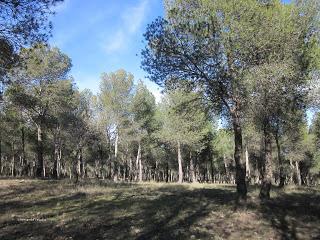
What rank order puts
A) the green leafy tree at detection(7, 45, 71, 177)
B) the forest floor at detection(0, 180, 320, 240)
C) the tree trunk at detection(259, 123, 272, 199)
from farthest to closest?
the green leafy tree at detection(7, 45, 71, 177) < the tree trunk at detection(259, 123, 272, 199) < the forest floor at detection(0, 180, 320, 240)

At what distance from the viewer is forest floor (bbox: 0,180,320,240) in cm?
1486

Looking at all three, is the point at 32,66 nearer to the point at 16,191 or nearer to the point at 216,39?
the point at 16,191

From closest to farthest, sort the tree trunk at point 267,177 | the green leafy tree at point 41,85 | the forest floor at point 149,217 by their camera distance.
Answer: the forest floor at point 149,217 → the tree trunk at point 267,177 → the green leafy tree at point 41,85

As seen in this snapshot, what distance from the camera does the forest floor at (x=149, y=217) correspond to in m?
14.9

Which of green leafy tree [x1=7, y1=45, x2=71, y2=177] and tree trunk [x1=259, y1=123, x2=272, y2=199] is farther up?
green leafy tree [x1=7, y1=45, x2=71, y2=177]

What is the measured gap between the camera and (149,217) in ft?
59.0

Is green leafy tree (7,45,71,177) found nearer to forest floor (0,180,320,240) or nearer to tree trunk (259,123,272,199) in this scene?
forest floor (0,180,320,240)

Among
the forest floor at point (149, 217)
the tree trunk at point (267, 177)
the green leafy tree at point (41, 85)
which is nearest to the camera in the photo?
the forest floor at point (149, 217)

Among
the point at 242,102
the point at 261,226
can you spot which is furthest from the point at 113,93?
the point at 261,226

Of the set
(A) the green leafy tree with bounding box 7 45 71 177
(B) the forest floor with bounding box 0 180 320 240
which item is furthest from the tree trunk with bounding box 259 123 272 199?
(A) the green leafy tree with bounding box 7 45 71 177

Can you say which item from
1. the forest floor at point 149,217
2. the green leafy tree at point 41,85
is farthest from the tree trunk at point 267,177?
the green leafy tree at point 41,85

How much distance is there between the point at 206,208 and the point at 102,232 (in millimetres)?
7945

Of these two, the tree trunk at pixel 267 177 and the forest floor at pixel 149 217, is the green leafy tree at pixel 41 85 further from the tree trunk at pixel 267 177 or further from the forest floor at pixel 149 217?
the tree trunk at pixel 267 177

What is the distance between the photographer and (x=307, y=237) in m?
15.2
